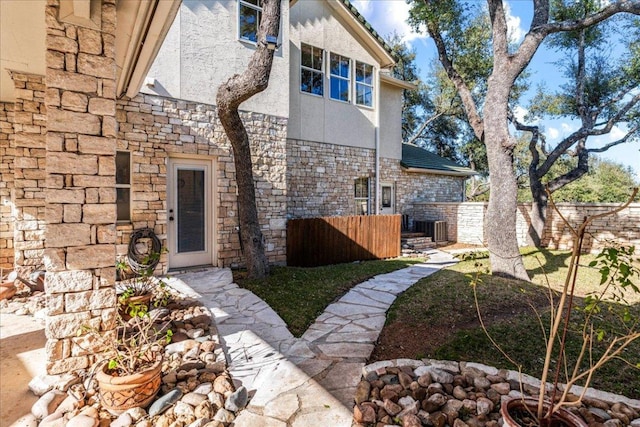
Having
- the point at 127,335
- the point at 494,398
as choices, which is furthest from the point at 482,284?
the point at 127,335

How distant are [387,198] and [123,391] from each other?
1081 centimetres

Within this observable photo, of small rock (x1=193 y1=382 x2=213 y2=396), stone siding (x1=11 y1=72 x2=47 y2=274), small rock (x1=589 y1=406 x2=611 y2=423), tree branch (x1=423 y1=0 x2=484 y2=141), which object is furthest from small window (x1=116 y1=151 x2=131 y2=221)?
tree branch (x1=423 y1=0 x2=484 y2=141)

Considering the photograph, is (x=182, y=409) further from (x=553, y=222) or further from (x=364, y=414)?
(x=553, y=222)

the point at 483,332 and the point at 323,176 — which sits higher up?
the point at 323,176

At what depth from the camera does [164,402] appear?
2.55 metres

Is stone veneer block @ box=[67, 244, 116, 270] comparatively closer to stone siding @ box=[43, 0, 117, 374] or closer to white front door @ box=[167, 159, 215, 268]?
stone siding @ box=[43, 0, 117, 374]

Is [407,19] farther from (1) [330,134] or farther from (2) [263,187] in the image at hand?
(2) [263,187]

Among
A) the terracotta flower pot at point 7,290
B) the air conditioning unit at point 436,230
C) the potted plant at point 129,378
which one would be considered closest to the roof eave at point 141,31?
the potted plant at point 129,378

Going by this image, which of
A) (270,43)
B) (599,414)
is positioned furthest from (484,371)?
(270,43)

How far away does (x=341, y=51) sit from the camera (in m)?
10.1

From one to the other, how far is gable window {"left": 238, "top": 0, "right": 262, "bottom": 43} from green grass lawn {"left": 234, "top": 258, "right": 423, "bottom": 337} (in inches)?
206

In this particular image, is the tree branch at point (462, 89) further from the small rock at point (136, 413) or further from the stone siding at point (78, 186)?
the small rock at point (136, 413)

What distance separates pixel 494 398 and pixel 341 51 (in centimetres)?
996

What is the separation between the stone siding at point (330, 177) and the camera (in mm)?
9312
